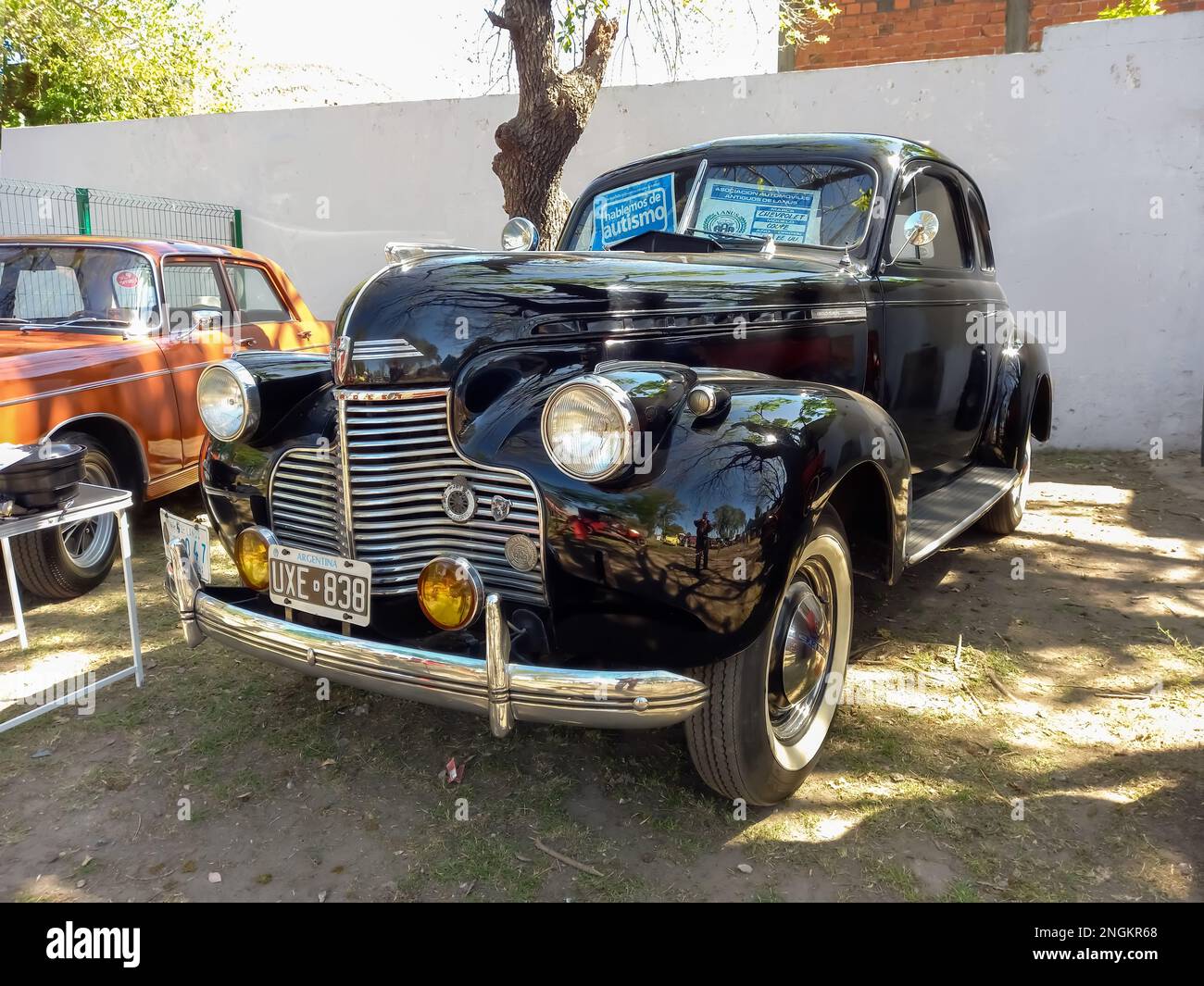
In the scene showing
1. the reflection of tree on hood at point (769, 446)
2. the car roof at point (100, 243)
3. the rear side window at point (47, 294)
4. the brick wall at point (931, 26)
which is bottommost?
the reflection of tree on hood at point (769, 446)

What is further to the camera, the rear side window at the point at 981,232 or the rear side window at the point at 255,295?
the rear side window at the point at 255,295

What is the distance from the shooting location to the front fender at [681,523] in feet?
6.67

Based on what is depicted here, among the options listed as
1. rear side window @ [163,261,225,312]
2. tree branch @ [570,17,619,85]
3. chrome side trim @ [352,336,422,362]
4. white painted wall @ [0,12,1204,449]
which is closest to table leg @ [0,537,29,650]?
chrome side trim @ [352,336,422,362]

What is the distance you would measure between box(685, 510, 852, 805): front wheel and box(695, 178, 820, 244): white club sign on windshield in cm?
144

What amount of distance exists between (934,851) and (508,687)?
1208mm

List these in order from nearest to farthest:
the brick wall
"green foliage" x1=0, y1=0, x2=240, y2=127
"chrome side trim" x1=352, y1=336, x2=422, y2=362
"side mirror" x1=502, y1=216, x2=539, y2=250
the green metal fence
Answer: "chrome side trim" x1=352, y1=336, x2=422, y2=362 < "side mirror" x1=502, y1=216, x2=539, y2=250 < the brick wall < the green metal fence < "green foliage" x1=0, y1=0, x2=240, y2=127

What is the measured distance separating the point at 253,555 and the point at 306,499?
233 millimetres

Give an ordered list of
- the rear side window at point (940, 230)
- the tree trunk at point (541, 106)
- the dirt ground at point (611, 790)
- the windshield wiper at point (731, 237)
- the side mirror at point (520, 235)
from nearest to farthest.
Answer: the dirt ground at point (611, 790) < the windshield wiper at point (731, 237) < the rear side window at point (940, 230) < the side mirror at point (520, 235) < the tree trunk at point (541, 106)

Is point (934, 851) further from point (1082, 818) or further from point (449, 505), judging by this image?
point (449, 505)

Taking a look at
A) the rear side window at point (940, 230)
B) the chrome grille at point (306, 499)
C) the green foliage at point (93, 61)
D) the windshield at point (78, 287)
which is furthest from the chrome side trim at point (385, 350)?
the green foliage at point (93, 61)

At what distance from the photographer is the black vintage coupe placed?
2047 millimetres

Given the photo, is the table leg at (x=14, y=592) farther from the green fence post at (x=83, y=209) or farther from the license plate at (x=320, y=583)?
the green fence post at (x=83, y=209)

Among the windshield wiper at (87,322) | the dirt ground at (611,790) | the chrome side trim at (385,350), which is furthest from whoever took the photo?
the windshield wiper at (87,322)

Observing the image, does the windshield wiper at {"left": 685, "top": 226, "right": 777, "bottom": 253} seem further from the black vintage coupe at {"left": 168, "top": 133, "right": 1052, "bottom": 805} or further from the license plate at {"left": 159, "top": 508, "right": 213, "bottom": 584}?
the license plate at {"left": 159, "top": 508, "right": 213, "bottom": 584}
